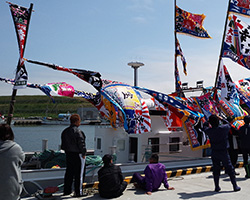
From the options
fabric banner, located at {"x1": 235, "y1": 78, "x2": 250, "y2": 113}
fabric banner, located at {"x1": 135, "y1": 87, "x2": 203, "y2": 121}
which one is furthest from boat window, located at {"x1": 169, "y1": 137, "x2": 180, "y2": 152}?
fabric banner, located at {"x1": 235, "y1": 78, "x2": 250, "y2": 113}

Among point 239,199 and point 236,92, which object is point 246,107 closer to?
point 236,92

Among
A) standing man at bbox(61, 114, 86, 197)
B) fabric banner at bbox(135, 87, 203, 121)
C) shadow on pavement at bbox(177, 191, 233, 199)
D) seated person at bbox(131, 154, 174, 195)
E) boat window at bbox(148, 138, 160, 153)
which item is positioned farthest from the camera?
boat window at bbox(148, 138, 160, 153)

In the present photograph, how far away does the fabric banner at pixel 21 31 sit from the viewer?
801 centimetres

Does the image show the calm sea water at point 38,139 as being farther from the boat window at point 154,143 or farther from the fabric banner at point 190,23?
the boat window at point 154,143

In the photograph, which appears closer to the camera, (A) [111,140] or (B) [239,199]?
(B) [239,199]

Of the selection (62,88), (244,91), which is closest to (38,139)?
(244,91)

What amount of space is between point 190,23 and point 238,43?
2.70m

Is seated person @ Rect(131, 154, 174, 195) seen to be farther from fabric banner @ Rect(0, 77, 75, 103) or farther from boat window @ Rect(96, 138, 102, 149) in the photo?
boat window @ Rect(96, 138, 102, 149)

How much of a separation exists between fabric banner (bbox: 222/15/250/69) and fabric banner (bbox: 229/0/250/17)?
0.50 metres

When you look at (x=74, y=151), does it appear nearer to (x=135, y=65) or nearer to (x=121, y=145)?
(x=121, y=145)

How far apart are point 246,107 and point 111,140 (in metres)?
7.45

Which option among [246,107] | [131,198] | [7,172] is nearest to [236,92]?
[246,107]

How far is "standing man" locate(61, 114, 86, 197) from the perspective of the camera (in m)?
6.26

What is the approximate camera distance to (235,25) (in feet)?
40.3
